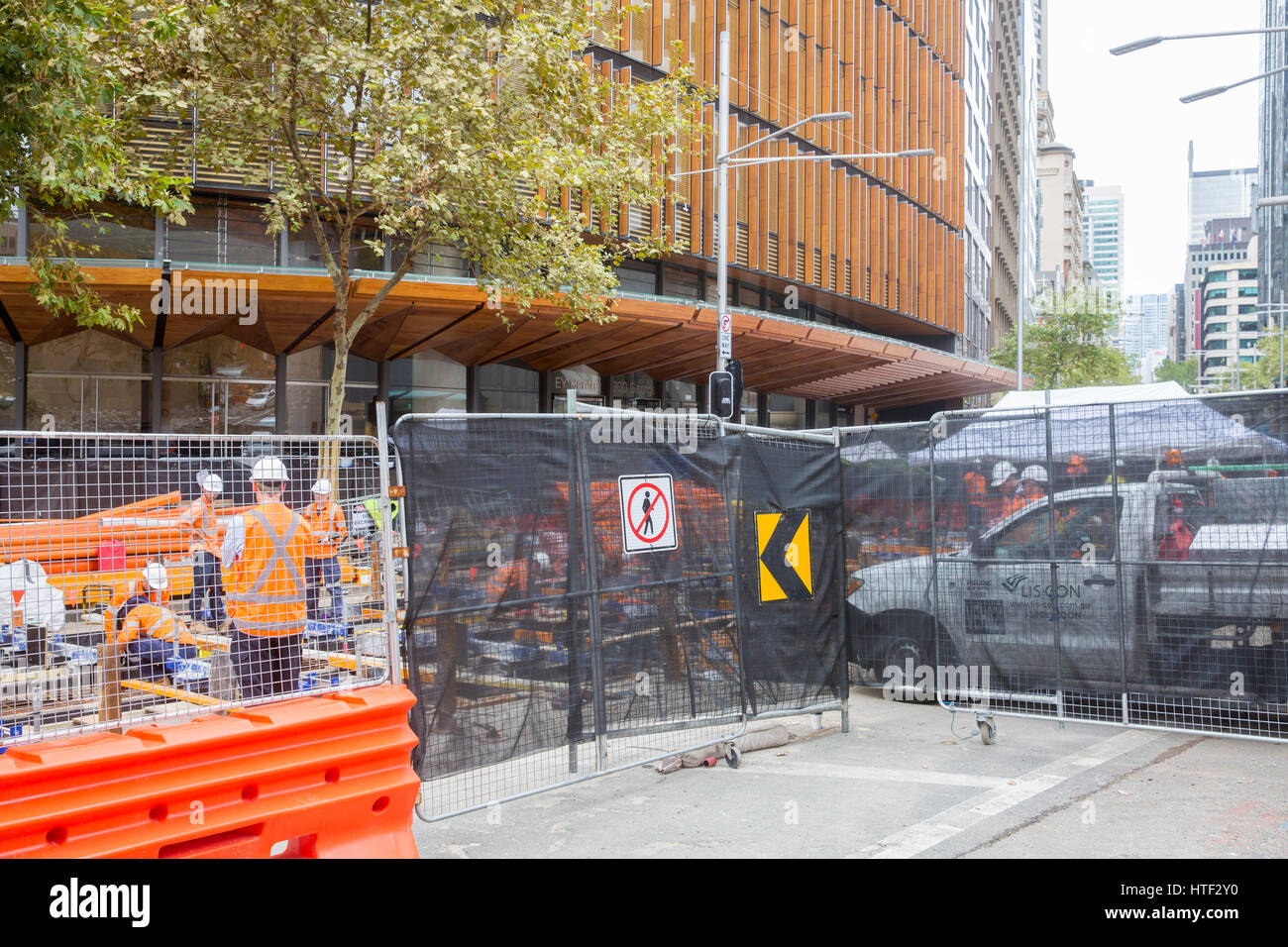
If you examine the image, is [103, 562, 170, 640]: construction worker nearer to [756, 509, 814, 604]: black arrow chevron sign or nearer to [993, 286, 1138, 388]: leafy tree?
[756, 509, 814, 604]: black arrow chevron sign

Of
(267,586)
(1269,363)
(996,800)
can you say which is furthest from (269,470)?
(1269,363)

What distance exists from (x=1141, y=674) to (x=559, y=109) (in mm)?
9577

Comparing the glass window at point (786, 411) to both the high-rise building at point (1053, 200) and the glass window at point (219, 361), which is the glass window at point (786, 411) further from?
the high-rise building at point (1053, 200)

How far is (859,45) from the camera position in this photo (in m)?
36.1

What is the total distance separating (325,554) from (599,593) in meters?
1.78

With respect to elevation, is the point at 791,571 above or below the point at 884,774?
above

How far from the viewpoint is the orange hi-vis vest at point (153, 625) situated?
16.2 feet

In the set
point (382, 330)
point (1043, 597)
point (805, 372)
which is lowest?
point (1043, 597)

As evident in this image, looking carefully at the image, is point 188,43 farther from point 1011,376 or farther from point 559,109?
point 1011,376

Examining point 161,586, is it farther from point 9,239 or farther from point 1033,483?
point 9,239

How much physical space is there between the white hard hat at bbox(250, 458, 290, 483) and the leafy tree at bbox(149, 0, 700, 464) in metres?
7.69

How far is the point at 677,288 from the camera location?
1149 inches

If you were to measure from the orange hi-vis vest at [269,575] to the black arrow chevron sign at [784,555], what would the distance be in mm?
3523

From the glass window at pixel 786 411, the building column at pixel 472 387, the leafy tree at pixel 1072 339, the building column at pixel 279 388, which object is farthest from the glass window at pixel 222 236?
the leafy tree at pixel 1072 339
